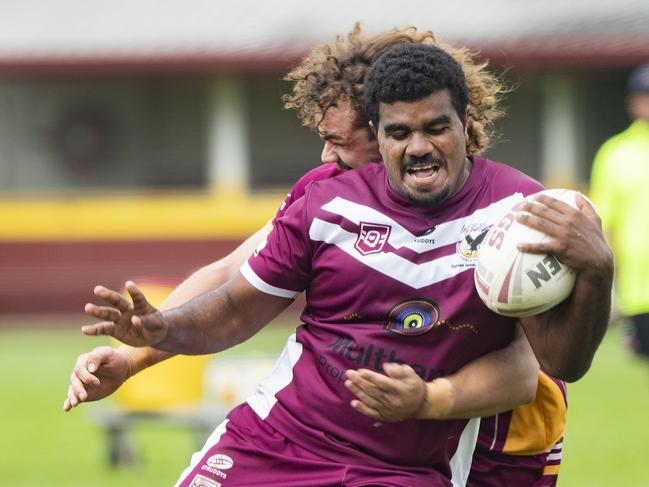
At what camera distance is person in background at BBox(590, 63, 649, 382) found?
9.41 metres

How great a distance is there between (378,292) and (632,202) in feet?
18.4

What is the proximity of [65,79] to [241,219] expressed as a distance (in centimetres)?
480

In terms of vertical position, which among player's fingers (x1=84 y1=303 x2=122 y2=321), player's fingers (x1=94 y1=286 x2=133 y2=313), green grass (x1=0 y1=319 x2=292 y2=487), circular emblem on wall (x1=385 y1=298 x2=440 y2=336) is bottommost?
green grass (x1=0 y1=319 x2=292 y2=487)

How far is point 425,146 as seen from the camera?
4.31 meters

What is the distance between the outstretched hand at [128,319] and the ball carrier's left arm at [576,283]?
115cm

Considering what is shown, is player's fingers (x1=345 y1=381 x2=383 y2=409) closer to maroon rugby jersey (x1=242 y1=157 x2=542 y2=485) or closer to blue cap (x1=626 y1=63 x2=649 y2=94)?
maroon rugby jersey (x1=242 y1=157 x2=542 y2=485)

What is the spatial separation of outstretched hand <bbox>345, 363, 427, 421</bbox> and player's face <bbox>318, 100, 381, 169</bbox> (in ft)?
3.24

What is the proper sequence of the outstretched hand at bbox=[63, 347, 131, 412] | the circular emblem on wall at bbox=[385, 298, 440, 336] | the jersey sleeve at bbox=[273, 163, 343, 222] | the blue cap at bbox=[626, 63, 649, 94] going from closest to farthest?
the circular emblem on wall at bbox=[385, 298, 440, 336] < the outstretched hand at bbox=[63, 347, 131, 412] < the jersey sleeve at bbox=[273, 163, 343, 222] < the blue cap at bbox=[626, 63, 649, 94]

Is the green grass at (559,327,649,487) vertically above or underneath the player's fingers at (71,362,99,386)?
underneath

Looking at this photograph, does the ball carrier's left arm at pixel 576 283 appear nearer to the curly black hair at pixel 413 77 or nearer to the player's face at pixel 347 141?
the curly black hair at pixel 413 77

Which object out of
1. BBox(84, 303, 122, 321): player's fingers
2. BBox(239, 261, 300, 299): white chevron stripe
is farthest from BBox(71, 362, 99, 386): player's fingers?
BBox(239, 261, 300, 299): white chevron stripe

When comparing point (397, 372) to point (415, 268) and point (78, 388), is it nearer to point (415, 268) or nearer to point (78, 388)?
point (415, 268)

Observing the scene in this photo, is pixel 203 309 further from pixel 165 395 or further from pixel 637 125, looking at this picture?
pixel 637 125

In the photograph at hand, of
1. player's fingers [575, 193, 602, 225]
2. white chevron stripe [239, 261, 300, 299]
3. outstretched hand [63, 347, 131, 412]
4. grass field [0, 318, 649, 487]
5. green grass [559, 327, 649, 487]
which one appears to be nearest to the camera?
player's fingers [575, 193, 602, 225]
